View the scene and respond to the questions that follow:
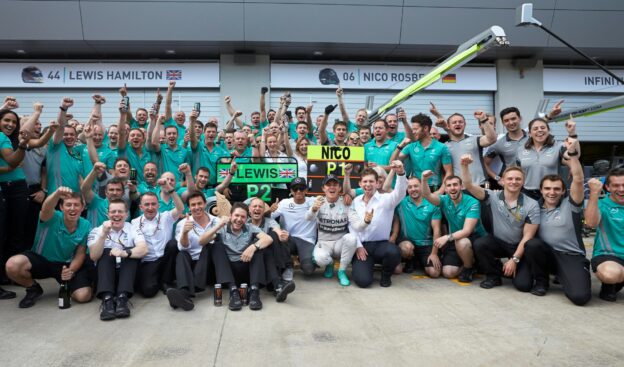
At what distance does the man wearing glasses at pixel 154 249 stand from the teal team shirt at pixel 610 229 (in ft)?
16.7

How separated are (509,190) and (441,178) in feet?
4.79

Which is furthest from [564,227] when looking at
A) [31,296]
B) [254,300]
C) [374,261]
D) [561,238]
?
[31,296]

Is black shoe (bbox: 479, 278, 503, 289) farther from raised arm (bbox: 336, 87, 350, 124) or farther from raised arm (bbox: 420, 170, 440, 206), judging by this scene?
raised arm (bbox: 336, 87, 350, 124)

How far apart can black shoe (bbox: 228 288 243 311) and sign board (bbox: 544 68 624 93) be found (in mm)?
15136

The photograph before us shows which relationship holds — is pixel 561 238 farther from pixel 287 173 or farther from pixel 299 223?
pixel 287 173

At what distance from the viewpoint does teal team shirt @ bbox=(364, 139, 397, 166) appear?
287 inches

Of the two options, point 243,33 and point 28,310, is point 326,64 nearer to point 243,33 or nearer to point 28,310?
point 243,33

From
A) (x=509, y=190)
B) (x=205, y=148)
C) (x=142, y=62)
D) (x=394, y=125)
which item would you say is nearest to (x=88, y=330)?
(x=205, y=148)

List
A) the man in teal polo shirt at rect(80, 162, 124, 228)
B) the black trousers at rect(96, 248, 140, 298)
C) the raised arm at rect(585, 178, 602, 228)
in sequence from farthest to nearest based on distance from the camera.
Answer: the man in teal polo shirt at rect(80, 162, 124, 228), the raised arm at rect(585, 178, 602, 228), the black trousers at rect(96, 248, 140, 298)

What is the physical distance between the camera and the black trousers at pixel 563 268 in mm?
4668

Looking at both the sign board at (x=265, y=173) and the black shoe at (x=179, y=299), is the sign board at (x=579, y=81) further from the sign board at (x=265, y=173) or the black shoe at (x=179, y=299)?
the black shoe at (x=179, y=299)

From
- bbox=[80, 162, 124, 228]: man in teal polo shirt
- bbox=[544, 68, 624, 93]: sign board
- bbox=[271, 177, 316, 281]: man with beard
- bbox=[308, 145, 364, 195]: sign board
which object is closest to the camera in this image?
bbox=[80, 162, 124, 228]: man in teal polo shirt

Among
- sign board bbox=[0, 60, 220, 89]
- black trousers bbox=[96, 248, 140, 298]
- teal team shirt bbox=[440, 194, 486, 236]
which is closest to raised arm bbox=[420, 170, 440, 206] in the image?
teal team shirt bbox=[440, 194, 486, 236]

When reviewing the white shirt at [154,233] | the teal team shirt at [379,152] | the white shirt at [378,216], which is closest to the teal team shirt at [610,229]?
the white shirt at [378,216]
